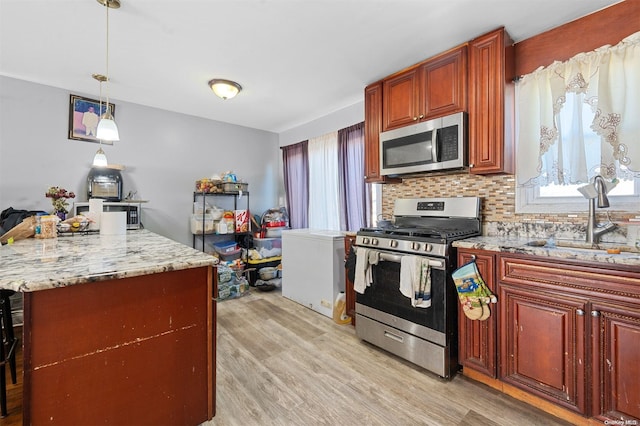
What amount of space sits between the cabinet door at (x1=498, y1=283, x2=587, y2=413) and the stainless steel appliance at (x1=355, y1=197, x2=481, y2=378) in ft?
1.07

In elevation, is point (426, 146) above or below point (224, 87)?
below

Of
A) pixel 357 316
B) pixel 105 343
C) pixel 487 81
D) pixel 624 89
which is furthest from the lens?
pixel 357 316

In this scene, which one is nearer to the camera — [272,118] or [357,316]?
[357,316]

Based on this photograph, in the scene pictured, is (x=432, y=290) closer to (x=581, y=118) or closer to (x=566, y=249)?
(x=566, y=249)

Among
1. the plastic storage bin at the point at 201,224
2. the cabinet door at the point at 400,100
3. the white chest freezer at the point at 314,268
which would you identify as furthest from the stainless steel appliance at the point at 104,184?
the cabinet door at the point at 400,100

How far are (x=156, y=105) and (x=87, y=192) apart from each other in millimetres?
1304

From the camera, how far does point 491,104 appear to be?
6.73 ft

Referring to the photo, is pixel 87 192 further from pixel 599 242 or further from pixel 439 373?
pixel 599 242

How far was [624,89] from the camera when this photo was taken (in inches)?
66.2

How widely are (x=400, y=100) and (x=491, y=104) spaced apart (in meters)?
0.79

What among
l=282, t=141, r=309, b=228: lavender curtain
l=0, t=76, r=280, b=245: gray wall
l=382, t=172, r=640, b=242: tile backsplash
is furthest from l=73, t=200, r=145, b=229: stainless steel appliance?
l=382, t=172, r=640, b=242: tile backsplash

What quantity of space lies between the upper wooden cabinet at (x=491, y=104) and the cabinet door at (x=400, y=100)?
449mm

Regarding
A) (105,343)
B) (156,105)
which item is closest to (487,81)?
(105,343)

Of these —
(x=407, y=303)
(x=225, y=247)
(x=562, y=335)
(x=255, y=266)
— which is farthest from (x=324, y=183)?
(x=562, y=335)
